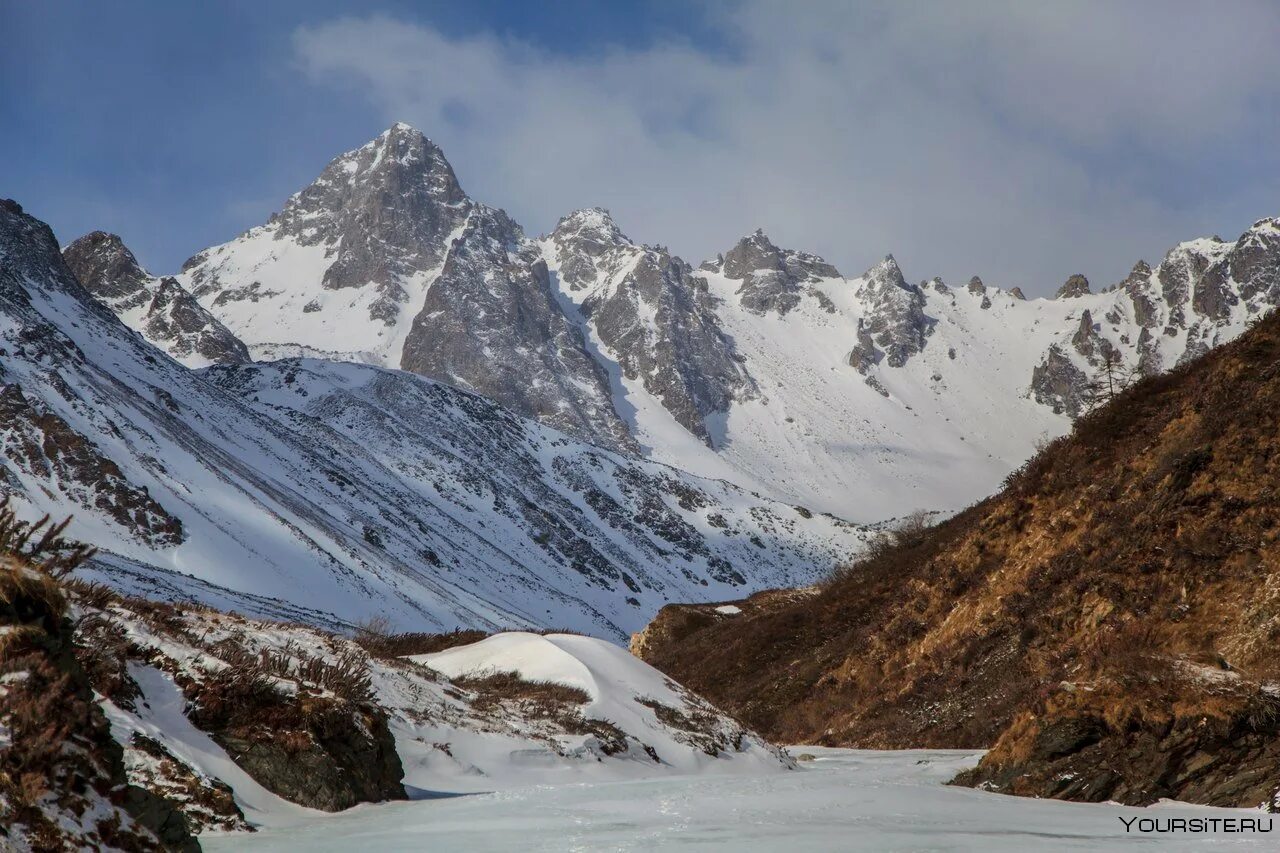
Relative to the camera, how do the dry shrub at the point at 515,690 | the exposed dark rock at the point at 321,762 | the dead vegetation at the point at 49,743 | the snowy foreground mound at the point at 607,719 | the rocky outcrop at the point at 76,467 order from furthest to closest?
1. the rocky outcrop at the point at 76,467
2. the dry shrub at the point at 515,690
3. the snowy foreground mound at the point at 607,719
4. the exposed dark rock at the point at 321,762
5. the dead vegetation at the point at 49,743

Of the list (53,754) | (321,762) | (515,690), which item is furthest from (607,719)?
(53,754)

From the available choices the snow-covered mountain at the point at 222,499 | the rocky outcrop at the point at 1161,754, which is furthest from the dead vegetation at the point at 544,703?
the snow-covered mountain at the point at 222,499

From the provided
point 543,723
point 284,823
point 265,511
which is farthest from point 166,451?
point 284,823

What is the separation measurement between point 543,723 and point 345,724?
24.9 feet

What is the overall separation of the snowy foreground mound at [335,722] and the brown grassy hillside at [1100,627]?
25.3 feet

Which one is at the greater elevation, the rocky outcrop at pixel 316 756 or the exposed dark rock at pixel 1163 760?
the exposed dark rock at pixel 1163 760

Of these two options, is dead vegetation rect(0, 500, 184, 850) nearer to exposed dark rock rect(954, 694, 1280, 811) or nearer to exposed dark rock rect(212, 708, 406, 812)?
exposed dark rock rect(212, 708, 406, 812)

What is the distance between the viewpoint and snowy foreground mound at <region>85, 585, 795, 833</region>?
12.8 metres

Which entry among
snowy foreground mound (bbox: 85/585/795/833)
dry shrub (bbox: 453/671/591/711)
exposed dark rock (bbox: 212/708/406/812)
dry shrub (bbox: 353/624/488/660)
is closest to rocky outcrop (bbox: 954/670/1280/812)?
snowy foreground mound (bbox: 85/585/795/833)

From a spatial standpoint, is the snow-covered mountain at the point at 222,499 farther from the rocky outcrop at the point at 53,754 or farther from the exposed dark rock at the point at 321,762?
the rocky outcrop at the point at 53,754

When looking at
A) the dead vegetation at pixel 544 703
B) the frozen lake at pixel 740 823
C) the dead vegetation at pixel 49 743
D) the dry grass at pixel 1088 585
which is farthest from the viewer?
the dry grass at pixel 1088 585

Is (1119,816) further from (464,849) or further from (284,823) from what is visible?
(284,823)

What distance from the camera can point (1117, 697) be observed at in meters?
15.5

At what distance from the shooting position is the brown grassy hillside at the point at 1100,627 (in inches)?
591
